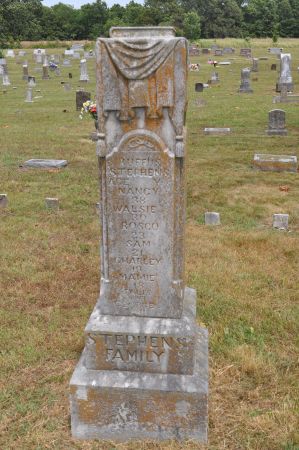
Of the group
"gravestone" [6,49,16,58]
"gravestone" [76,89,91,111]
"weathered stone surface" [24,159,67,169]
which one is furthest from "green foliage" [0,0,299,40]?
"weathered stone surface" [24,159,67,169]

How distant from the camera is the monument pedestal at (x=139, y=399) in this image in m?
3.62

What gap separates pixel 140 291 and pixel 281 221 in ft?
15.3

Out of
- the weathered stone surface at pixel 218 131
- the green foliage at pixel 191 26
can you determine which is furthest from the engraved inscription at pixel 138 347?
the green foliage at pixel 191 26

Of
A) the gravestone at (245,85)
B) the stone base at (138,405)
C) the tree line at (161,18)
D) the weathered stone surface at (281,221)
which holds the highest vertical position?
the tree line at (161,18)

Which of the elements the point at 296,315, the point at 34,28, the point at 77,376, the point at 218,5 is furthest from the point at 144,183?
the point at 218,5

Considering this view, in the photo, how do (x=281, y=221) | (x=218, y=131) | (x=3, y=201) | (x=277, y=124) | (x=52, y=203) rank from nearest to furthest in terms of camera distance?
1. (x=281, y=221)
2. (x=52, y=203)
3. (x=3, y=201)
4. (x=277, y=124)
5. (x=218, y=131)

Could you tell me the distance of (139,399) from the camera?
3648mm

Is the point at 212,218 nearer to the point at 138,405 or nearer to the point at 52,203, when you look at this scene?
the point at 52,203

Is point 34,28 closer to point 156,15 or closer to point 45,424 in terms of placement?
point 156,15

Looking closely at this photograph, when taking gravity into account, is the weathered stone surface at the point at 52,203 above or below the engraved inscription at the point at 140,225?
below

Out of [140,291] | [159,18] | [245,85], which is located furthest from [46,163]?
[159,18]

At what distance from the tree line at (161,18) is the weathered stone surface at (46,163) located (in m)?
53.5

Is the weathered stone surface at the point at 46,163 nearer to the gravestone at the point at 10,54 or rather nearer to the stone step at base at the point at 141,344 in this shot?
the stone step at base at the point at 141,344

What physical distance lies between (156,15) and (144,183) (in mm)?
64456
